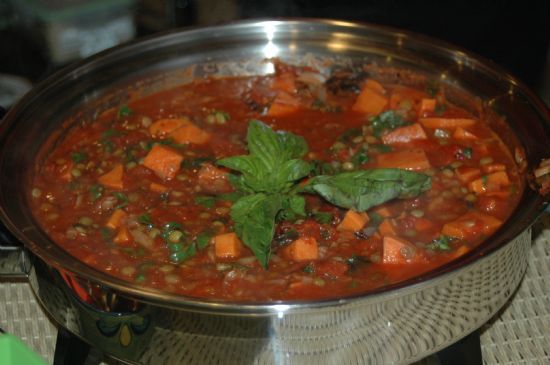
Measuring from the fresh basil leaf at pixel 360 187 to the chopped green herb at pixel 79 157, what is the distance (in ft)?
3.69

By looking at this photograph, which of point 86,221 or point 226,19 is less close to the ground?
point 226,19

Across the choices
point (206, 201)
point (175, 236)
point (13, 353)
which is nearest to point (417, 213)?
point (206, 201)

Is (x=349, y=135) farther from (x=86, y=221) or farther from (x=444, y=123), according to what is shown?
(x=86, y=221)

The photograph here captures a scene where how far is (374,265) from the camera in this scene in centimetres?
309

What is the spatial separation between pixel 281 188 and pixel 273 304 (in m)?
0.87

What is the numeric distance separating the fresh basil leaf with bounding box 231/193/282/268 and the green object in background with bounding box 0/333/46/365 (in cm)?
92

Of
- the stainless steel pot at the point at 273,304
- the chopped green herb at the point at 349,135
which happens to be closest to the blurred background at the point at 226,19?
the stainless steel pot at the point at 273,304

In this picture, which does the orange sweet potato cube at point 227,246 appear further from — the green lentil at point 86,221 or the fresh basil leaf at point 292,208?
the green lentil at point 86,221

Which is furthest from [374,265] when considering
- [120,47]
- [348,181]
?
[120,47]

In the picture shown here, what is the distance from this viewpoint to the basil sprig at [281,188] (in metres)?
3.07

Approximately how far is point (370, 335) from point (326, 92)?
1784 millimetres

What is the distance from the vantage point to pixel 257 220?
3.08 metres

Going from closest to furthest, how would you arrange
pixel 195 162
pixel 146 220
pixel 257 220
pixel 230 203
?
pixel 257 220
pixel 146 220
pixel 230 203
pixel 195 162

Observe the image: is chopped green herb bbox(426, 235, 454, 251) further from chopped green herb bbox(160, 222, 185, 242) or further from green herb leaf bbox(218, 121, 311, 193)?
chopped green herb bbox(160, 222, 185, 242)
